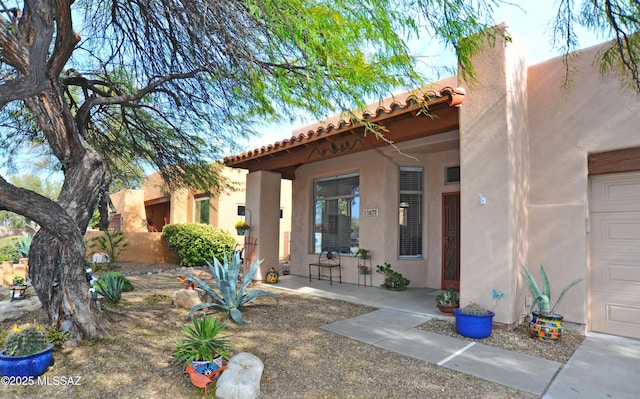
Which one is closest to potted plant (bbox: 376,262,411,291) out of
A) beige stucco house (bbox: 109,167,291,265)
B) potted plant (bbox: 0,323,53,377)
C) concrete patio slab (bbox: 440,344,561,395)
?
concrete patio slab (bbox: 440,344,561,395)

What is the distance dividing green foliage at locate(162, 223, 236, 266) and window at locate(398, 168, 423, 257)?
6.37 metres

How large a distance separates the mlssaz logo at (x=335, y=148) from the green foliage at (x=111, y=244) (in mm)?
7815

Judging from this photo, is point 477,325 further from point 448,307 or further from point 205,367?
point 205,367

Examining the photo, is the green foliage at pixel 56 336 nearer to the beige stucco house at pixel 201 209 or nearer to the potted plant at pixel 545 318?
the potted plant at pixel 545 318

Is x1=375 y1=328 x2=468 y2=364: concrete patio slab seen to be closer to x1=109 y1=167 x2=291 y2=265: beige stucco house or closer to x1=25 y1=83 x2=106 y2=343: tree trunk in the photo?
x1=25 y1=83 x2=106 y2=343: tree trunk

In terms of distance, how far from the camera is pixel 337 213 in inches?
356

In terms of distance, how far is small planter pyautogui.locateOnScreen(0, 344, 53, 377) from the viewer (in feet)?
10.1

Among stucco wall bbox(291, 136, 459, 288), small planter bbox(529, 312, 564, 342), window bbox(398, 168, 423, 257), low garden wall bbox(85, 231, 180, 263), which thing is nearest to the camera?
small planter bbox(529, 312, 564, 342)

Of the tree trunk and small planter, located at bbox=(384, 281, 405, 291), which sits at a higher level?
the tree trunk

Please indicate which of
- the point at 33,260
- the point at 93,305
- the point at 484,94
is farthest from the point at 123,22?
the point at 484,94

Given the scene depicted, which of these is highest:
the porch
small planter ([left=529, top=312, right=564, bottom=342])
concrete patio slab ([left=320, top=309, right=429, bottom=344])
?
small planter ([left=529, top=312, right=564, bottom=342])

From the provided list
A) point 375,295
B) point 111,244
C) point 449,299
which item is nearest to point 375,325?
point 449,299

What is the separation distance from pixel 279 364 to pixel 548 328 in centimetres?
342

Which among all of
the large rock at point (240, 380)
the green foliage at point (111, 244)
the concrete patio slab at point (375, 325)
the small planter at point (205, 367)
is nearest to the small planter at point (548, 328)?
the concrete patio slab at point (375, 325)
